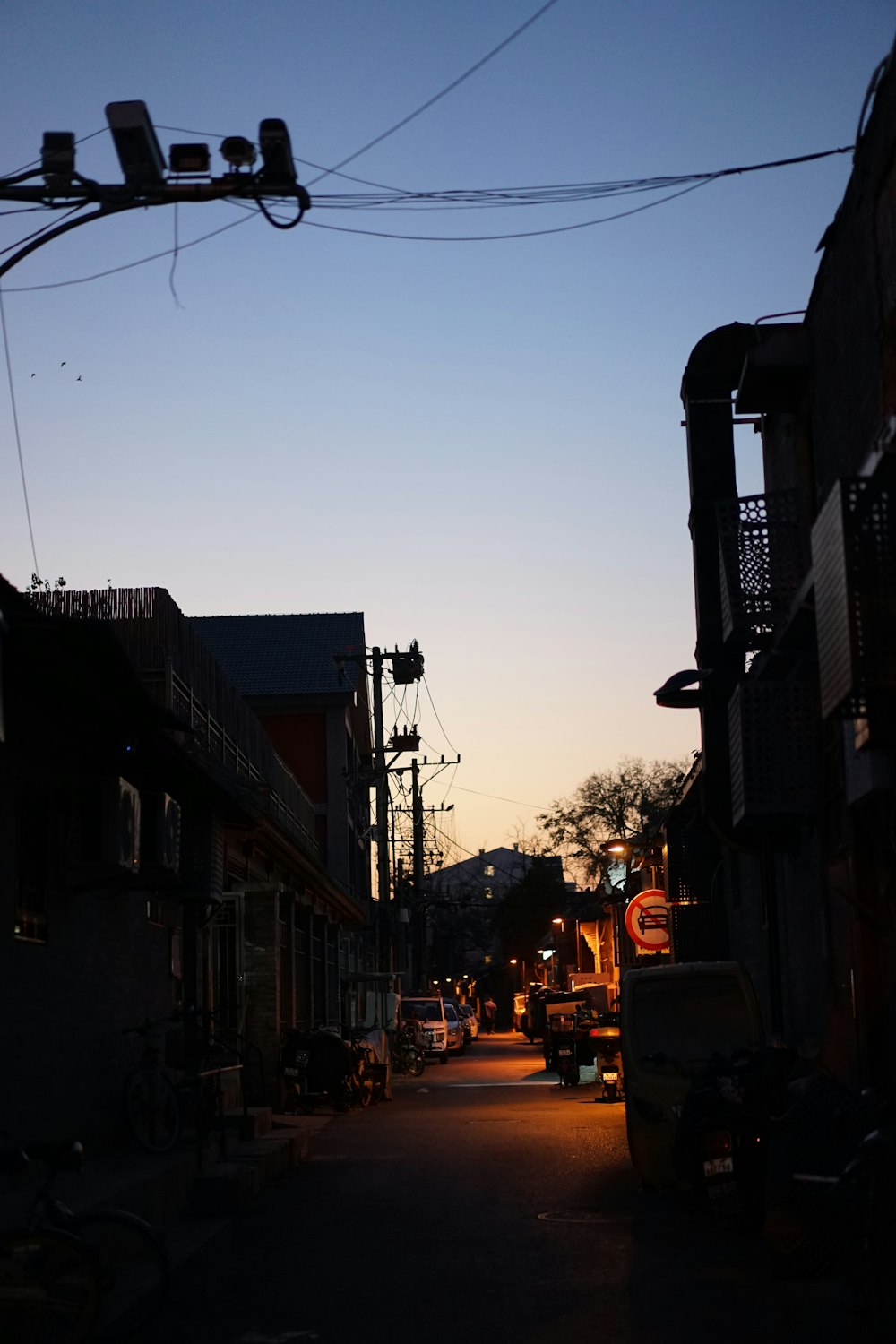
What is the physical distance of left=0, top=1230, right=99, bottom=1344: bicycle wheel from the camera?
7.70 meters

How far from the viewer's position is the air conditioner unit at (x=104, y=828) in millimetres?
13914

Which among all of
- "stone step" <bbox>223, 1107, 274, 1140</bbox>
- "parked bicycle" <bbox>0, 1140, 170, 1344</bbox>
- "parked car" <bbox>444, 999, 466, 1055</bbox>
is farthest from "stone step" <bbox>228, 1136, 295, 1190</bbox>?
"parked car" <bbox>444, 999, 466, 1055</bbox>

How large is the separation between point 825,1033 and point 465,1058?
137 ft

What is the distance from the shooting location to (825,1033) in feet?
56.5

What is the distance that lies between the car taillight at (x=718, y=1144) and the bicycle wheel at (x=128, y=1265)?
4236mm

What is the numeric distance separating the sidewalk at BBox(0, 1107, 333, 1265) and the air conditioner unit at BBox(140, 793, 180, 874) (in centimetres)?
275

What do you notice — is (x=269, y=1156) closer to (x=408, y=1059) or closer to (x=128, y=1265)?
(x=128, y=1265)

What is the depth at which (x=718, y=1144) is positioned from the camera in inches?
436

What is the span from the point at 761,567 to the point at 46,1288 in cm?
1199

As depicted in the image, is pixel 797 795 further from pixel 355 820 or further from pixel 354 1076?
pixel 355 820

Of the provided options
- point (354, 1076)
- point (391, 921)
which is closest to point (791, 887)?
point (354, 1076)

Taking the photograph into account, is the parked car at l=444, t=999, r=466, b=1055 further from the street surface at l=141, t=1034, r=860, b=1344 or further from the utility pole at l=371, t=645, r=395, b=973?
the street surface at l=141, t=1034, r=860, b=1344

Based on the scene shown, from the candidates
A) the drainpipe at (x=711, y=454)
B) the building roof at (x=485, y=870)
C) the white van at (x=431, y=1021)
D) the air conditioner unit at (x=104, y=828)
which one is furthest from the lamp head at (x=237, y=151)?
the building roof at (x=485, y=870)

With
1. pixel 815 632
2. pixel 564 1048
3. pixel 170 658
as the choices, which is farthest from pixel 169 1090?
pixel 564 1048
